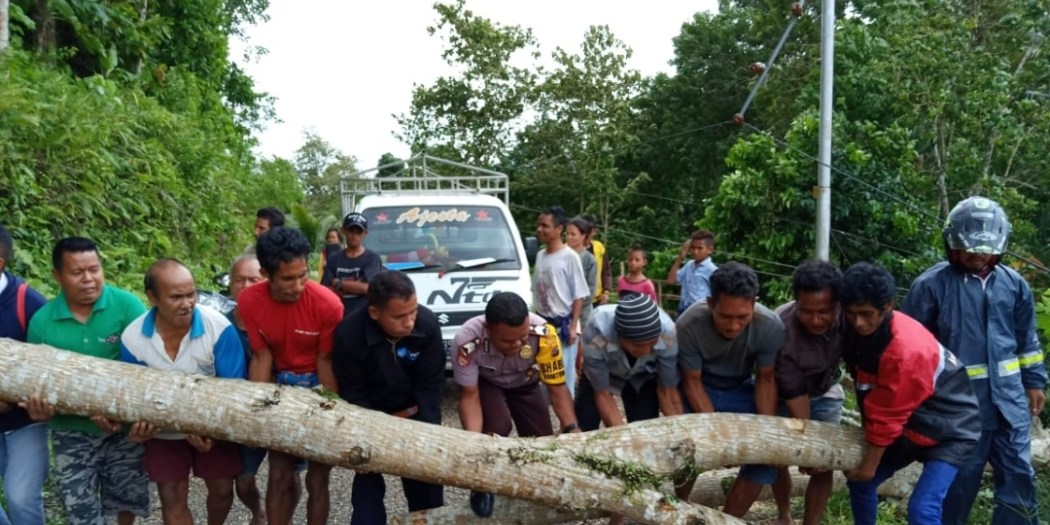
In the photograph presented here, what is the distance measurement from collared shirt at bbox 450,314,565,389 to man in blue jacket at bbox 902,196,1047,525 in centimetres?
200

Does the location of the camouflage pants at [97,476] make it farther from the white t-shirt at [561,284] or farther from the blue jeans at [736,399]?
the white t-shirt at [561,284]

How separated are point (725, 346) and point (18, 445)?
10.9 ft

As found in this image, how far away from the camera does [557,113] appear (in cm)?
2166

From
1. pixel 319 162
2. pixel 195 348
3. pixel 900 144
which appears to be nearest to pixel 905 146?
pixel 900 144

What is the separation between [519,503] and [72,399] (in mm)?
2158

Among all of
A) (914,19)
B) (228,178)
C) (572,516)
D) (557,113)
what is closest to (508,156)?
(557,113)

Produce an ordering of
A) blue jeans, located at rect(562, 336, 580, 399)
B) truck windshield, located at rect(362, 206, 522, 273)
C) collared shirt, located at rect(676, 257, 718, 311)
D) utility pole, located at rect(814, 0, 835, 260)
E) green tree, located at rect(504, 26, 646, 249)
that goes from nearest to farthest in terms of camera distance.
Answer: blue jeans, located at rect(562, 336, 580, 399), truck windshield, located at rect(362, 206, 522, 273), collared shirt, located at rect(676, 257, 718, 311), utility pole, located at rect(814, 0, 835, 260), green tree, located at rect(504, 26, 646, 249)

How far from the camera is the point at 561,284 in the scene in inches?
262

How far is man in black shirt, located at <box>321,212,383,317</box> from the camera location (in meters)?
6.29

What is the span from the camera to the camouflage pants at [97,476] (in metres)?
3.66

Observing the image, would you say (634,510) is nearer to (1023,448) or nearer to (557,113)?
(1023,448)

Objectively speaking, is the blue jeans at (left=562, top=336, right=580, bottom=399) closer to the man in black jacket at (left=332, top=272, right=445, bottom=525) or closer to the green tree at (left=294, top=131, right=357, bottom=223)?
the man in black jacket at (left=332, top=272, right=445, bottom=525)

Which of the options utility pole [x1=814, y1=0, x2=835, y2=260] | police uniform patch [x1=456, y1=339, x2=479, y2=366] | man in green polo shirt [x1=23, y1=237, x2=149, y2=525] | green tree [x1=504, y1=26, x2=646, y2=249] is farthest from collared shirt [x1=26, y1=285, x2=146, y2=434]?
green tree [x1=504, y1=26, x2=646, y2=249]

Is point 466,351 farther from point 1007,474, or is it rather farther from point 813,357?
point 1007,474
